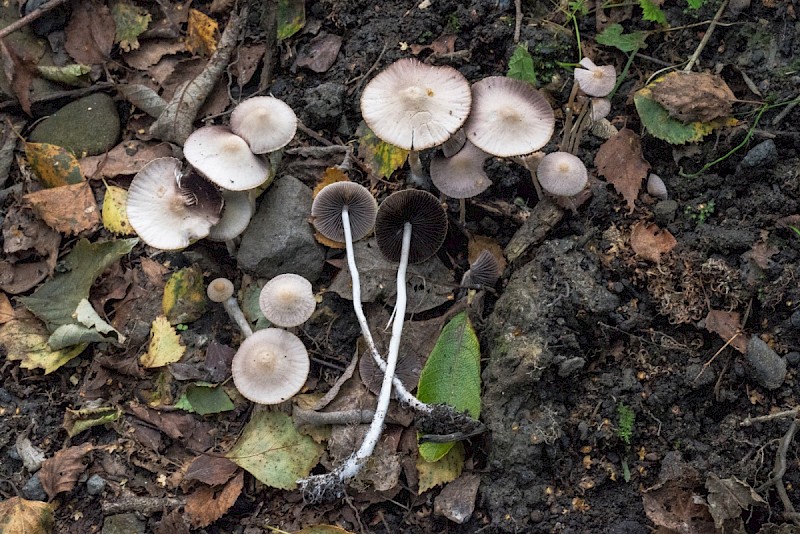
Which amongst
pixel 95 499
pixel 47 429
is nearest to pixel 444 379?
pixel 95 499

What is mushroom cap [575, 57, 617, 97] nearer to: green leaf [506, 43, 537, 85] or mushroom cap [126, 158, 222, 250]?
green leaf [506, 43, 537, 85]

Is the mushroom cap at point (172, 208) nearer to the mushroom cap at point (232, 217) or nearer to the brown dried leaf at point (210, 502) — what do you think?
the mushroom cap at point (232, 217)

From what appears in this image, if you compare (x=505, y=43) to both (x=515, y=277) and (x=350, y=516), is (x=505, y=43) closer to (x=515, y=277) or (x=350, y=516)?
(x=515, y=277)

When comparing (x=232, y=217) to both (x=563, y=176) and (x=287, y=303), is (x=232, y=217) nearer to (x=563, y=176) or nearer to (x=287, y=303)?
(x=287, y=303)

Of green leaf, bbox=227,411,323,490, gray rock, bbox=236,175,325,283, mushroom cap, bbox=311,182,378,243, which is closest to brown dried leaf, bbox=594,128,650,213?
mushroom cap, bbox=311,182,378,243

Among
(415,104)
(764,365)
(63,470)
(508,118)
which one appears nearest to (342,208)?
(415,104)
